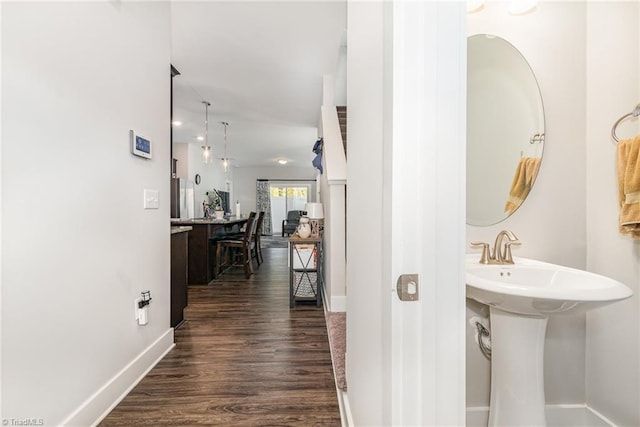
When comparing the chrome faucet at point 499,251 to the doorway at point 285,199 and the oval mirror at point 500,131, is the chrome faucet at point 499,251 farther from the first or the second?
the doorway at point 285,199

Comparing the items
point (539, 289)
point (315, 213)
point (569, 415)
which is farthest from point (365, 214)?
point (315, 213)

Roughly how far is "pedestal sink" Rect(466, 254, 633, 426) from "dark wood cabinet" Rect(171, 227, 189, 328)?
7.60 ft

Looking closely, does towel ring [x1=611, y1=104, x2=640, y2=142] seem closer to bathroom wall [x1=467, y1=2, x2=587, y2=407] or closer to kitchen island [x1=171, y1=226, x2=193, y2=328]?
bathroom wall [x1=467, y1=2, x2=587, y2=407]

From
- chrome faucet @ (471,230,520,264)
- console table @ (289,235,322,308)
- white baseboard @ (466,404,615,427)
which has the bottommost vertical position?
white baseboard @ (466,404,615,427)

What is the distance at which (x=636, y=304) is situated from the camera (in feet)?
4.14

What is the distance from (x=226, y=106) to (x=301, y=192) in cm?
664

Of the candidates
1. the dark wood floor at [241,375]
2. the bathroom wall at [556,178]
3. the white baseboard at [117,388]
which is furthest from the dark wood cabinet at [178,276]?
the bathroom wall at [556,178]

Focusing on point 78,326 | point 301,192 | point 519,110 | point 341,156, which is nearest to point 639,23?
point 519,110

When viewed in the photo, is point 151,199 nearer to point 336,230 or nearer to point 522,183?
point 336,230

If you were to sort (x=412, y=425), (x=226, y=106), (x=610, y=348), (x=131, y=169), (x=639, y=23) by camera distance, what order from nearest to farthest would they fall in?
(x=412, y=425)
(x=639, y=23)
(x=610, y=348)
(x=131, y=169)
(x=226, y=106)

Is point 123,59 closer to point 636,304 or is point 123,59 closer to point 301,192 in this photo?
point 636,304

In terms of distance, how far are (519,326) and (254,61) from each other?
332 cm

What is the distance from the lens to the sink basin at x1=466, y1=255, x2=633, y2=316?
903mm

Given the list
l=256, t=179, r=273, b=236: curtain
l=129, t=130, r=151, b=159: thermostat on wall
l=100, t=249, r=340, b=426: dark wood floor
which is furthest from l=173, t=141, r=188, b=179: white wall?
l=129, t=130, r=151, b=159: thermostat on wall
